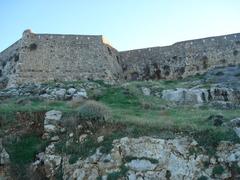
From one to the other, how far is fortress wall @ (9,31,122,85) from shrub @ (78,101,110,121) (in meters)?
14.0

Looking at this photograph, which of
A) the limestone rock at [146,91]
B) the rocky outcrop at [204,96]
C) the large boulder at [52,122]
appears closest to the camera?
the large boulder at [52,122]

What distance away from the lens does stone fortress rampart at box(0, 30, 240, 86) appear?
36531 millimetres

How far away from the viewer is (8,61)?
39125mm

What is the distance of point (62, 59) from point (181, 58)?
1090cm

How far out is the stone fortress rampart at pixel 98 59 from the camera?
36531mm

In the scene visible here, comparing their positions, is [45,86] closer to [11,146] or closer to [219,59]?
[11,146]

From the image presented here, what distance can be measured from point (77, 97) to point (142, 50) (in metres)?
15.0

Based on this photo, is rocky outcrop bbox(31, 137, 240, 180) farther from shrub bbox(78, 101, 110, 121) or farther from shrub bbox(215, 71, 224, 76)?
shrub bbox(215, 71, 224, 76)

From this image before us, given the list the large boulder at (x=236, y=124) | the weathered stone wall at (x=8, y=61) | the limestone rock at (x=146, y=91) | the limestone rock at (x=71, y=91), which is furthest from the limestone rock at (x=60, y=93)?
the large boulder at (x=236, y=124)

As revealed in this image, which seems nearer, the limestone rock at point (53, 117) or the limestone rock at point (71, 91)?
the limestone rock at point (53, 117)

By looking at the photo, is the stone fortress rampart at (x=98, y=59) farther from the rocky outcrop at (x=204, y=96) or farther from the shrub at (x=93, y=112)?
the shrub at (x=93, y=112)

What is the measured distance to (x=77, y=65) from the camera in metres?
37.1

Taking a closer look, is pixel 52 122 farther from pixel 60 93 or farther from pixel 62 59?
pixel 62 59

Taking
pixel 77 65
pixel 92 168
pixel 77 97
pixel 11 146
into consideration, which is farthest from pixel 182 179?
pixel 77 65
